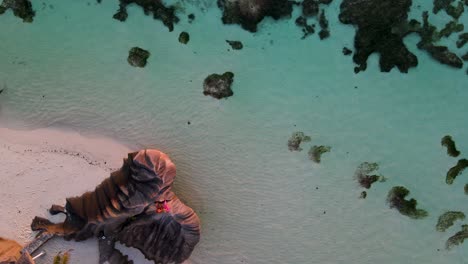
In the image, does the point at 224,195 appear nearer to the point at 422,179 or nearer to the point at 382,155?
the point at 382,155

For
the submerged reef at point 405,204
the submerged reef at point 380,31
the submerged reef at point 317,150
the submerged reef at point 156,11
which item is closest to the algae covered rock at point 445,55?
the submerged reef at point 380,31

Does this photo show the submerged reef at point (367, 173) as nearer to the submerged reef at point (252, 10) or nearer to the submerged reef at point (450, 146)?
the submerged reef at point (450, 146)

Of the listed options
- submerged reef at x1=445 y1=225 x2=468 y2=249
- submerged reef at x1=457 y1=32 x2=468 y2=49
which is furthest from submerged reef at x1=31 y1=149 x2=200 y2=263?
submerged reef at x1=457 y1=32 x2=468 y2=49

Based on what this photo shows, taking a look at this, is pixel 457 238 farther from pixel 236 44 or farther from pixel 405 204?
pixel 236 44

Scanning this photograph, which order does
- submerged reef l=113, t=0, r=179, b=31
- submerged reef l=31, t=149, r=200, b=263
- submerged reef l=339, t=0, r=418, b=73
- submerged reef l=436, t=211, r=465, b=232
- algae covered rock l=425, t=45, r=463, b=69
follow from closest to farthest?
submerged reef l=31, t=149, r=200, b=263 < submerged reef l=339, t=0, r=418, b=73 < algae covered rock l=425, t=45, r=463, b=69 < submerged reef l=113, t=0, r=179, b=31 < submerged reef l=436, t=211, r=465, b=232

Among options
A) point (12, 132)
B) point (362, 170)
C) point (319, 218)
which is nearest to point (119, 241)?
point (12, 132)

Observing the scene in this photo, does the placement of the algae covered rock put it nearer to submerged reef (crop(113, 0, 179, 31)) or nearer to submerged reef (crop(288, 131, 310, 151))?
submerged reef (crop(288, 131, 310, 151))
